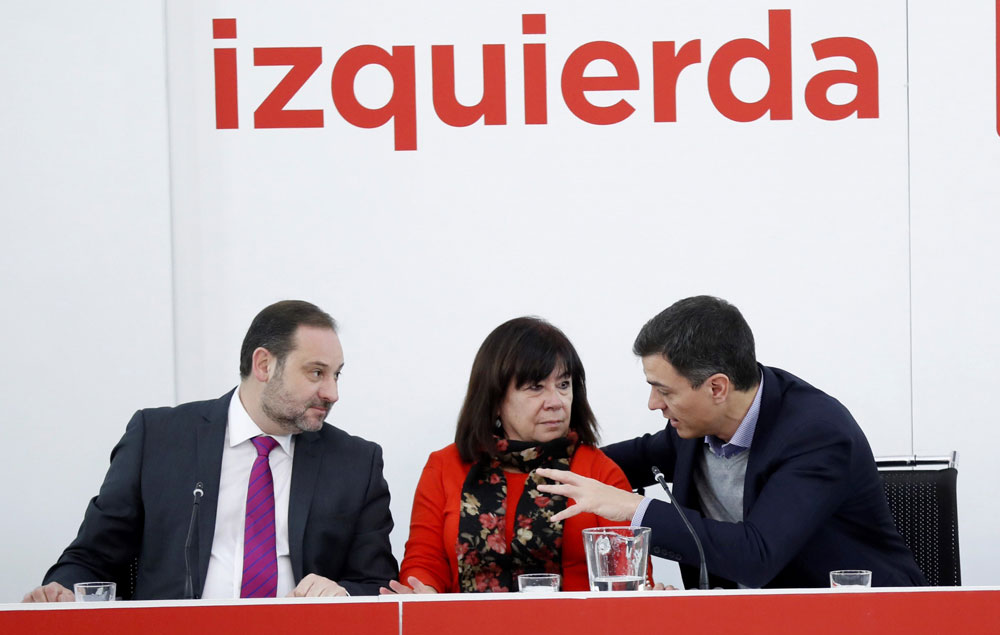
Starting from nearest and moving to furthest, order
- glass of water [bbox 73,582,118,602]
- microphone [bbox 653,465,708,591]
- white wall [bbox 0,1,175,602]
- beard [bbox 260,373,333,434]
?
glass of water [bbox 73,582,118,602] < microphone [bbox 653,465,708,591] < beard [bbox 260,373,333,434] < white wall [bbox 0,1,175,602]

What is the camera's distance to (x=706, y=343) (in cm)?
253

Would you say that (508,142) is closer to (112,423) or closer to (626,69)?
(626,69)

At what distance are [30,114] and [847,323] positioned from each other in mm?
2664

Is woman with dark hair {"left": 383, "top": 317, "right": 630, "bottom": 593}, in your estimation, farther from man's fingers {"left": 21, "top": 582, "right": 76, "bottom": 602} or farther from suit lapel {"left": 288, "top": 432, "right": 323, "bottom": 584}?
man's fingers {"left": 21, "top": 582, "right": 76, "bottom": 602}

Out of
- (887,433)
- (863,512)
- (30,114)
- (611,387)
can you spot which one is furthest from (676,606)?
(30,114)

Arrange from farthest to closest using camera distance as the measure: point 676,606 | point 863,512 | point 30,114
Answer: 1. point 30,114
2. point 863,512
3. point 676,606

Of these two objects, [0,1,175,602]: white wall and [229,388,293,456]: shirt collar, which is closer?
[229,388,293,456]: shirt collar

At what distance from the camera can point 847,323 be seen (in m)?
3.50

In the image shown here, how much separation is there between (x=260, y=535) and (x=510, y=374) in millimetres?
744

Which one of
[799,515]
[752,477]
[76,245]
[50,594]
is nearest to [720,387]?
[752,477]

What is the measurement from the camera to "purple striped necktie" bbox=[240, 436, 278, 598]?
2.54m

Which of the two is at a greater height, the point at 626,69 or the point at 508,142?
the point at 626,69

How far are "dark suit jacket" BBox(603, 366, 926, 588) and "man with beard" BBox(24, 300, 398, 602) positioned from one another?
78cm

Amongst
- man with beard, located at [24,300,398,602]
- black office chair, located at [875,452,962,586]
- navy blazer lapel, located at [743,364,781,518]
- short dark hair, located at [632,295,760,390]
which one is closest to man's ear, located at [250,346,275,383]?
man with beard, located at [24,300,398,602]
